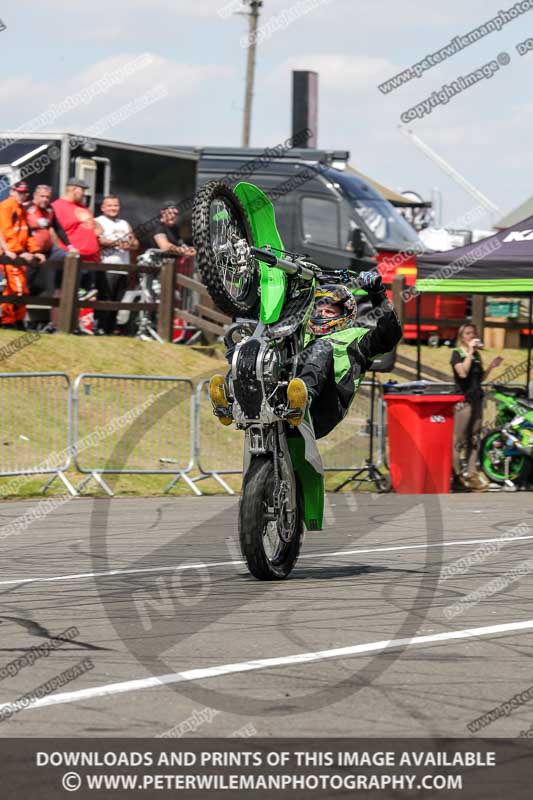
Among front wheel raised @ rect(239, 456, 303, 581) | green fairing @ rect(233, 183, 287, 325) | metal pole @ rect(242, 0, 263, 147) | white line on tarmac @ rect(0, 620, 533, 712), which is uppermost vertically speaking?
metal pole @ rect(242, 0, 263, 147)

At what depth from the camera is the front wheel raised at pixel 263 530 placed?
8453 millimetres

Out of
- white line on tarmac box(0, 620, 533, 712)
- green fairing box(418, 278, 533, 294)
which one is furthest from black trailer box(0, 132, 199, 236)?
white line on tarmac box(0, 620, 533, 712)

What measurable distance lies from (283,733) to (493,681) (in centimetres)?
126

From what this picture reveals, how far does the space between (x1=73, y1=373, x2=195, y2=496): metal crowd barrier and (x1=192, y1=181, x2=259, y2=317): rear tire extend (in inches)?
290

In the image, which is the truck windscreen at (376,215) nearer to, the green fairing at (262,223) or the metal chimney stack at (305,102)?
the metal chimney stack at (305,102)

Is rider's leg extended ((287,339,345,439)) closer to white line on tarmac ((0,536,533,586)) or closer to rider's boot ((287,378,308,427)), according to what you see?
rider's boot ((287,378,308,427))

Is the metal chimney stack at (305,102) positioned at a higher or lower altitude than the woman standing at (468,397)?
higher

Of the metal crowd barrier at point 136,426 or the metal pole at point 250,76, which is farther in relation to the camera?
the metal pole at point 250,76

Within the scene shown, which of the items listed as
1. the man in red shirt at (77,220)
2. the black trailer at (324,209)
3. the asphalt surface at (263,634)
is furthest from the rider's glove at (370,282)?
the black trailer at (324,209)

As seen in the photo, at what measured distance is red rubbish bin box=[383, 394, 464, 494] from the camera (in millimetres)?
17281

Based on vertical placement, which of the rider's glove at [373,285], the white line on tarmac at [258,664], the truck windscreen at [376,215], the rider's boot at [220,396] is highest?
the truck windscreen at [376,215]

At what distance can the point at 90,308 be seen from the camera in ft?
72.3

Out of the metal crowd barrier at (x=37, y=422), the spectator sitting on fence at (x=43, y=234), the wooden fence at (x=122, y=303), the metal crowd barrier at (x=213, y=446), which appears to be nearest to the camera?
the metal crowd barrier at (x=37, y=422)

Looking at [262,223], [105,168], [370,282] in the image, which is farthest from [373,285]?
[105,168]
